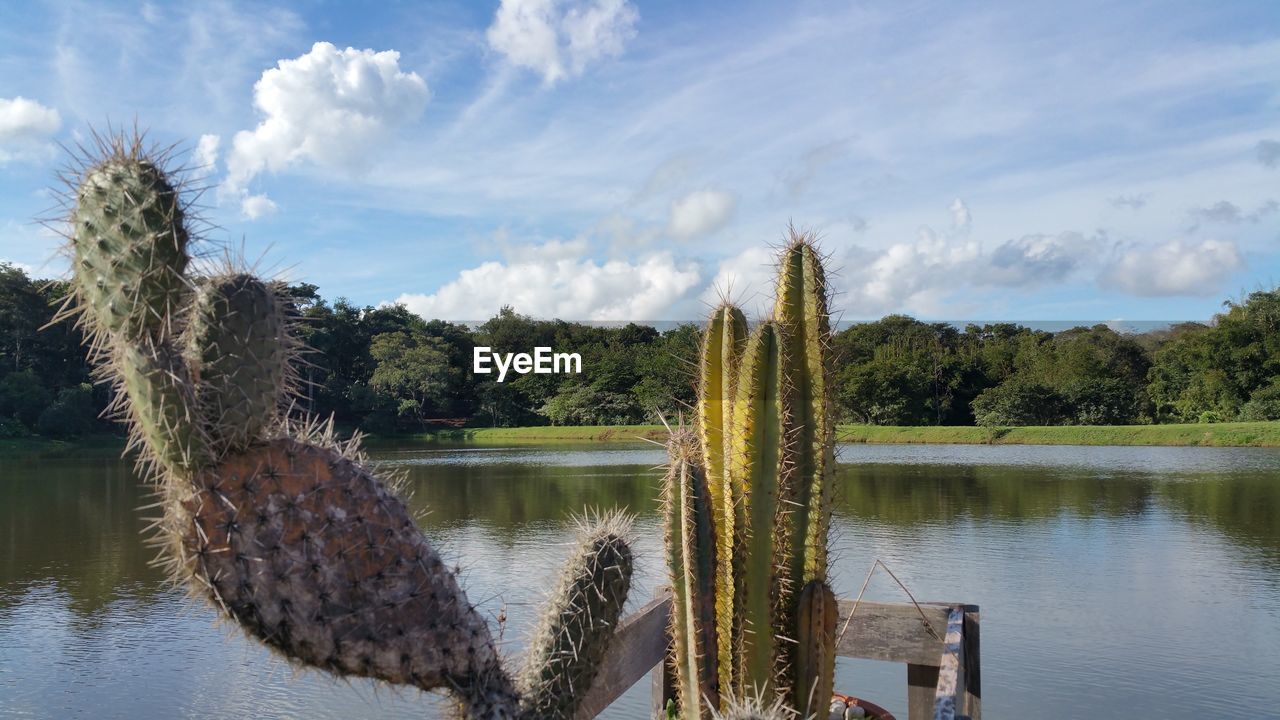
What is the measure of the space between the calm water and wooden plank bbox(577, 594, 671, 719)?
0.25 meters

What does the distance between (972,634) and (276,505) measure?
11.4 feet

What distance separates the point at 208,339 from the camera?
150cm

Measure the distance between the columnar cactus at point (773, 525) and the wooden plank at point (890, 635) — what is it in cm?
137

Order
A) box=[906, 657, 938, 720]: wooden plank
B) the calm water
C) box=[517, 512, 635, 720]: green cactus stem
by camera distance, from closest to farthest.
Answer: box=[517, 512, 635, 720]: green cactus stem
box=[906, 657, 938, 720]: wooden plank
the calm water

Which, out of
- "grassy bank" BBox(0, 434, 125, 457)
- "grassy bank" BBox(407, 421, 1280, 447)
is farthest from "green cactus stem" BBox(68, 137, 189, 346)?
"grassy bank" BBox(0, 434, 125, 457)

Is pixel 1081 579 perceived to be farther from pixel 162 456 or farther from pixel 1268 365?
pixel 1268 365

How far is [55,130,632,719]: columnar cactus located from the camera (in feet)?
4.76

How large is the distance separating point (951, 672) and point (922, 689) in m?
1.51

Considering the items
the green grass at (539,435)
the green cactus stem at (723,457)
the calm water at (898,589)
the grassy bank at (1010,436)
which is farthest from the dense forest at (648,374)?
the green cactus stem at (723,457)

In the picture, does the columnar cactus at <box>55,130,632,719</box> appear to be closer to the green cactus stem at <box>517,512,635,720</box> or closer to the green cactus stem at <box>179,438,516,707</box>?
the green cactus stem at <box>179,438,516,707</box>

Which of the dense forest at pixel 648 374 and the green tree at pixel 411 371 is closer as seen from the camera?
the dense forest at pixel 648 374

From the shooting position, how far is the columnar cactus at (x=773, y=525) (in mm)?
2879

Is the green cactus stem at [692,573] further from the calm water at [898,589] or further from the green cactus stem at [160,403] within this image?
the green cactus stem at [160,403]

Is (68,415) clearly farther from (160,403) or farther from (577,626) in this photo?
(160,403)
